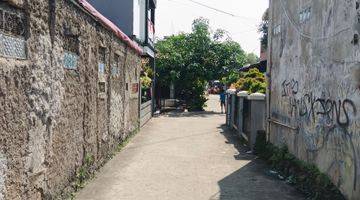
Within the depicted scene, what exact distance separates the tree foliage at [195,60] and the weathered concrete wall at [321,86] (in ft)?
50.5

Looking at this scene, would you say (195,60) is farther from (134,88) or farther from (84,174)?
Result: (84,174)

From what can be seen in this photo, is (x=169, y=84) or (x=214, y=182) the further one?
(x=169, y=84)

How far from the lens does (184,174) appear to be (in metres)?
8.91

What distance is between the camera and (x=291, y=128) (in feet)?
31.3

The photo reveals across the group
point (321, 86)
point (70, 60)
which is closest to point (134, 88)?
point (70, 60)

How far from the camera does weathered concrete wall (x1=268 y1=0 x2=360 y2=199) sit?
6.23 metres

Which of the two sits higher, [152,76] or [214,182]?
[152,76]

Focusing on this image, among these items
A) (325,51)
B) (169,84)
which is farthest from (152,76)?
(325,51)

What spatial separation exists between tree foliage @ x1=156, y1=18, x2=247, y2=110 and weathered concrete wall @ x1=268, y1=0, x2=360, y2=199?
15.4 meters

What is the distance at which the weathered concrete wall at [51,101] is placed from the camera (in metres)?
4.67

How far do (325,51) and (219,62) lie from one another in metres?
19.8

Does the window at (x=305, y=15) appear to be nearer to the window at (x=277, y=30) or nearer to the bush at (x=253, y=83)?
the window at (x=277, y=30)

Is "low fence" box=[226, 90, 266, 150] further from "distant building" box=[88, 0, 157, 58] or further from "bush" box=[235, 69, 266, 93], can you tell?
"distant building" box=[88, 0, 157, 58]

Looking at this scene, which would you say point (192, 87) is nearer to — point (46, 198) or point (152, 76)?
point (152, 76)
